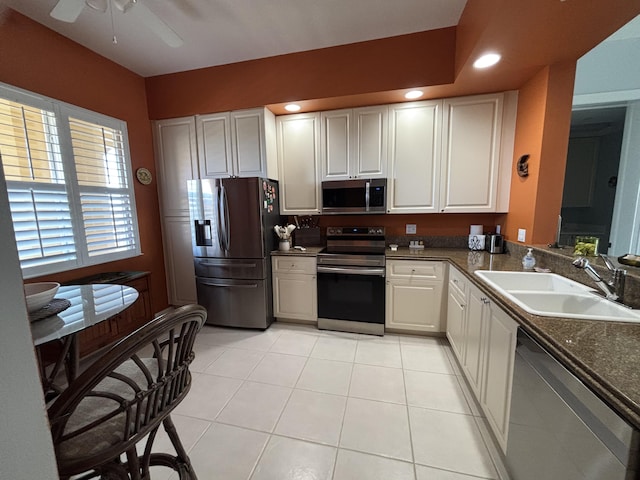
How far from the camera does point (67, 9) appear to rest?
146 centimetres

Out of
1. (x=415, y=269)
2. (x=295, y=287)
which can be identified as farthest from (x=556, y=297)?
(x=295, y=287)

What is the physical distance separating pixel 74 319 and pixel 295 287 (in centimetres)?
192

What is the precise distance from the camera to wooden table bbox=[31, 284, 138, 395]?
1.06 m

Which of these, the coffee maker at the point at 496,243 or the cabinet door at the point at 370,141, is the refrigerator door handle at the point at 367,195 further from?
the coffee maker at the point at 496,243

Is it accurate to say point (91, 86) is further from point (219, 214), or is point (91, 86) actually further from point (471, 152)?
point (471, 152)

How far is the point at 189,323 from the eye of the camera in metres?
0.93

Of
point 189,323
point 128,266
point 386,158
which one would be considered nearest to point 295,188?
point 386,158

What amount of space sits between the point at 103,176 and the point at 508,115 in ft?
13.1

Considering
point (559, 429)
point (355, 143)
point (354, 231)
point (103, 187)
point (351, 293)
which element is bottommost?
point (351, 293)

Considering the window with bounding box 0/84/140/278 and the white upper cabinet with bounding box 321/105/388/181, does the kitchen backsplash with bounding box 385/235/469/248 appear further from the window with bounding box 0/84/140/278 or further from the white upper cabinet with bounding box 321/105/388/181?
the window with bounding box 0/84/140/278

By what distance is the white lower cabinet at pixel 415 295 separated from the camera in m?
2.51

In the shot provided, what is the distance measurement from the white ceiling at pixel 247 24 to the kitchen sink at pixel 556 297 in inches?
81.9

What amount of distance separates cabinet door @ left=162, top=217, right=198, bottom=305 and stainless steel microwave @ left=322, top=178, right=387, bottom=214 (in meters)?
1.75

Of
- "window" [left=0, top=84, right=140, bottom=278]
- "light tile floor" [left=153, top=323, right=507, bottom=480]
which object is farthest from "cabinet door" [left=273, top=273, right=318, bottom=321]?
"window" [left=0, top=84, right=140, bottom=278]
